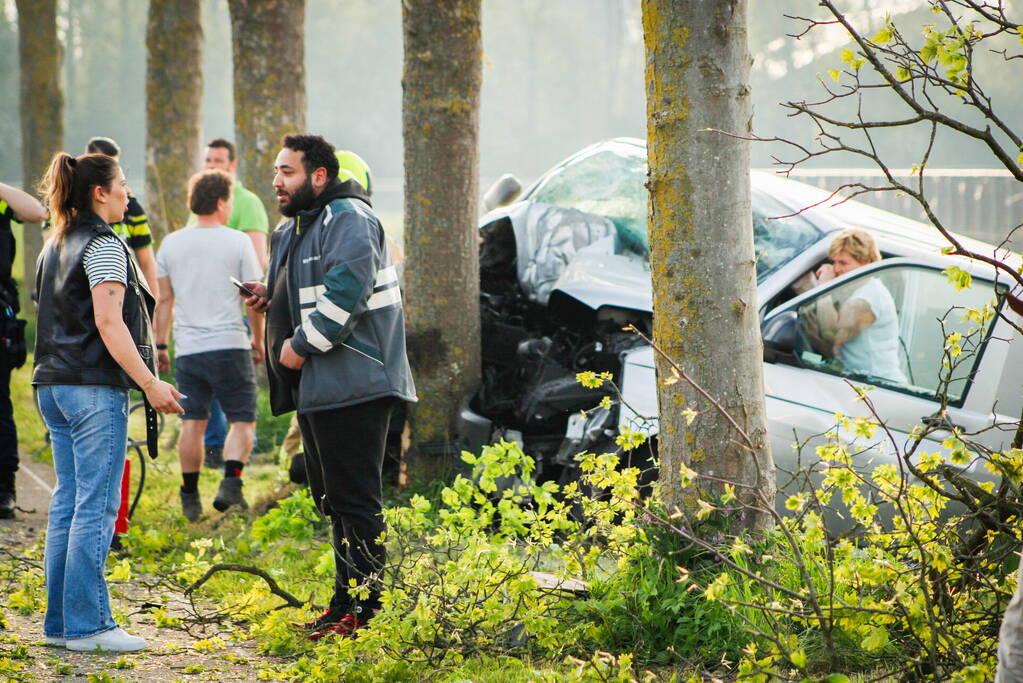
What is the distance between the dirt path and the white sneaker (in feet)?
0.09

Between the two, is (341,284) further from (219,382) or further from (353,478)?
(219,382)

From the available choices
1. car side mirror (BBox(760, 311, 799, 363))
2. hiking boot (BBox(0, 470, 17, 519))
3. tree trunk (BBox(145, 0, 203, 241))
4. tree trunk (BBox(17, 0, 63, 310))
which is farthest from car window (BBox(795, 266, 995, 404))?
tree trunk (BBox(17, 0, 63, 310))

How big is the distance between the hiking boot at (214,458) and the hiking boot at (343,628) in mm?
3328

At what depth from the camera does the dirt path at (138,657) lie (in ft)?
12.5

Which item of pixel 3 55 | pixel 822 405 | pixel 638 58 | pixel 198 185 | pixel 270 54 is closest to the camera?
pixel 822 405

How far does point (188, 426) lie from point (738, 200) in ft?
12.7

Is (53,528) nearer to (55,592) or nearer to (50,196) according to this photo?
(55,592)

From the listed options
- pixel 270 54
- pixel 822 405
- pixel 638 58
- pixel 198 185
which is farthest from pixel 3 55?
pixel 822 405

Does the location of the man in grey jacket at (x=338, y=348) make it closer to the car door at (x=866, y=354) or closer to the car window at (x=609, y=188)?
the car door at (x=866, y=354)

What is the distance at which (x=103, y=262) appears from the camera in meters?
4.01

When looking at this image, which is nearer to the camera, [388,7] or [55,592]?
[55,592]

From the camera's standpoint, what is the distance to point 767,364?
17.8 ft

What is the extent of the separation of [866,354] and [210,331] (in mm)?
3751

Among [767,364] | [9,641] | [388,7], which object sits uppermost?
[388,7]
